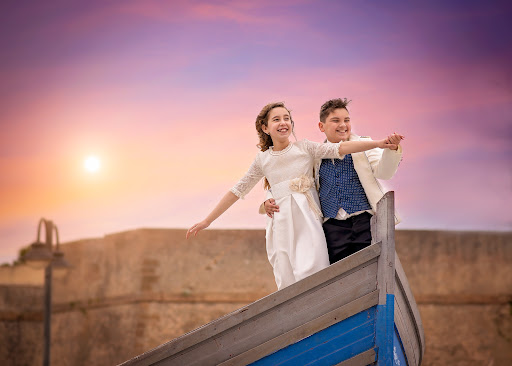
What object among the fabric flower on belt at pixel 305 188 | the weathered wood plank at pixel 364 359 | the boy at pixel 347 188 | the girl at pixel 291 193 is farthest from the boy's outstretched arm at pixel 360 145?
the weathered wood plank at pixel 364 359

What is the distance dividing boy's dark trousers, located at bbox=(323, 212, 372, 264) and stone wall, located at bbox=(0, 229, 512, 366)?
8.53 metres

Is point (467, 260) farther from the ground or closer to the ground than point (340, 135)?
closer to the ground

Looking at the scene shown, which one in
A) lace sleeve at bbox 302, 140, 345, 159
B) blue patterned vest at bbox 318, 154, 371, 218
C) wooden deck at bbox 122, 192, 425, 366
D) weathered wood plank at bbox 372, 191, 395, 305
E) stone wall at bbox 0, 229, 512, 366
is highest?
lace sleeve at bbox 302, 140, 345, 159

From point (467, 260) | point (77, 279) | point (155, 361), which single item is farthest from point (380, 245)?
point (77, 279)

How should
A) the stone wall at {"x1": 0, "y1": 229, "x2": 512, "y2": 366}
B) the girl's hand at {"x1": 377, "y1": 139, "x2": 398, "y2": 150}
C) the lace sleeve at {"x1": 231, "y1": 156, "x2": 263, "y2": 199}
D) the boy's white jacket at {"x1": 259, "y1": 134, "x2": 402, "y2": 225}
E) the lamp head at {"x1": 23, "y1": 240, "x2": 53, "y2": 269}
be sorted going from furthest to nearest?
the stone wall at {"x1": 0, "y1": 229, "x2": 512, "y2": 366} → the lamp head at {"x1": 23, "y1": 240, "x2": 53, "y2": 269} → the lace sleeve at {"x1": 231, "y1": 156, "x2": 263, "y2": 199} → the boy's white jacket at {"x1": 259, "y1": 134, "x2": 402, "y2": 225} → the girl's hand at {"x1": 377, "y1": 139, "x2": 398, "y2": 150}

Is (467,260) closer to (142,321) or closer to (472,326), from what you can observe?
(472,326)

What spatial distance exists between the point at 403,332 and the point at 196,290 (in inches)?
371

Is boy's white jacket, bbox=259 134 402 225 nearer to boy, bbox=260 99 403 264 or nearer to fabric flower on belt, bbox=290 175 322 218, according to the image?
boy, bbox=260 99 403 264

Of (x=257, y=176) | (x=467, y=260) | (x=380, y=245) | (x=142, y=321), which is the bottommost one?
(x=142, y=321)

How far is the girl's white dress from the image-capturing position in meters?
4.16

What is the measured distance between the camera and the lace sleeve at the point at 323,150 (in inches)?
165

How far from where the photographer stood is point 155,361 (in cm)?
400

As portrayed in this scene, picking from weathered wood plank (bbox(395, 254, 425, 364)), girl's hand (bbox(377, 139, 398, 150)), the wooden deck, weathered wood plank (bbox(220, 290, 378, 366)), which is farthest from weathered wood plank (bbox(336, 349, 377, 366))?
girl's hand (bbox(377, 139, 398, 150))

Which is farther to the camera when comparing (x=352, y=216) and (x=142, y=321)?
(x=142, y=321)
